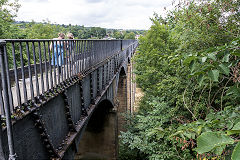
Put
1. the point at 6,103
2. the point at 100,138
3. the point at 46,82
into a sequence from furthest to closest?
1. the point at 100,138
2. the point at 46,82
3. the point at 6,103

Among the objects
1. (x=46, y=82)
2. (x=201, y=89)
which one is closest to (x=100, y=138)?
(x=201, y=89)

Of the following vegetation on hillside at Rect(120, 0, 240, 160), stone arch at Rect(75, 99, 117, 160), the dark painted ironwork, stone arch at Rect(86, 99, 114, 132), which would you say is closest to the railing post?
the dark painted ironwork

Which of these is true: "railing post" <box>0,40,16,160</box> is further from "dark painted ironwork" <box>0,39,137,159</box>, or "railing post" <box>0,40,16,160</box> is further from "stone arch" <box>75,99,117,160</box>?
"stone arch" <box>75,99,117,160</box>

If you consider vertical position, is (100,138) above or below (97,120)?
below

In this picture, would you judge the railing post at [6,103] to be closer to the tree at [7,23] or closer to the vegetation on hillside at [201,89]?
the vegetation on hillside at [201,89]

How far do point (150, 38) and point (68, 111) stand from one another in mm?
12516

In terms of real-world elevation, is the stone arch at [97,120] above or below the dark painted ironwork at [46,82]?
below

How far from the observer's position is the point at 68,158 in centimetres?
469

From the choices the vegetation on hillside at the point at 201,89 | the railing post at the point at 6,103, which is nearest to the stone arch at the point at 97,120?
the vegetation on hillside at the point at 201,89

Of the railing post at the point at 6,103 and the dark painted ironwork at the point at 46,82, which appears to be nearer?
the railing post at the point at 6,103

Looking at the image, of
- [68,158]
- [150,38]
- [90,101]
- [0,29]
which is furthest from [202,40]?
[0,29]

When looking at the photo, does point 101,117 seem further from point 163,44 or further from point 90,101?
point 90,101

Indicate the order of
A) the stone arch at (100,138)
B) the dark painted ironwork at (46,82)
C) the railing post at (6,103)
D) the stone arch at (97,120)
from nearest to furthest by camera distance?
the railing post at (6,103) → the dark painted ironwork at (46,82) → the stone arch at (97,120) → the stone arch at (100,138)

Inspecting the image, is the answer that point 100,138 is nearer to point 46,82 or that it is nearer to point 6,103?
point 46,82
